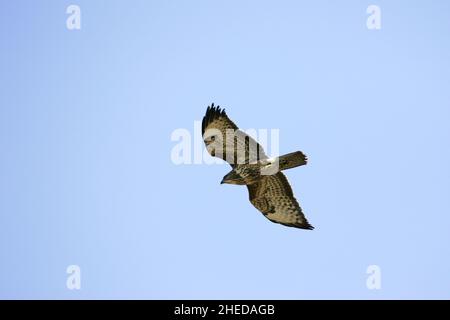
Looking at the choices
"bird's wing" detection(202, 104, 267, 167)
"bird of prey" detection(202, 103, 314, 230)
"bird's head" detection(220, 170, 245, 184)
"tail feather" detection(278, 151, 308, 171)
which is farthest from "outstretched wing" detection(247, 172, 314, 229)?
"tail feather" detection(278, 151, 308, 171)

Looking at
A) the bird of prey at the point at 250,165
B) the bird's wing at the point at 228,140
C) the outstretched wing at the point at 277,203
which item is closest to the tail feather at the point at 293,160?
the bird of prey at the point at 250,165

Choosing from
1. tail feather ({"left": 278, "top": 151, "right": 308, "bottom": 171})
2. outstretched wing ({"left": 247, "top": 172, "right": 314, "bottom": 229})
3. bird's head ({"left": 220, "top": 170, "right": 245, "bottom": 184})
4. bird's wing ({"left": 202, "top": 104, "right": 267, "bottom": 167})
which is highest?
bird's wing ({"left": 202, "top": 104, "right": 267, "bottom": 167})

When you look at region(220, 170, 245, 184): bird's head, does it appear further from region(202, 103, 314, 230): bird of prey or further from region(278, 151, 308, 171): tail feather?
region(278, 151, 308, 171): tail feather

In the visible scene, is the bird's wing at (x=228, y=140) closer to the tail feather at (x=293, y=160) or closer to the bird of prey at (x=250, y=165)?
the bird of prey at (x=250, y=165)

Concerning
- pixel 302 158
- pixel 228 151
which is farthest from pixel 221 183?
pixel 302 158

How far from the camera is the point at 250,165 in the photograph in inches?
382

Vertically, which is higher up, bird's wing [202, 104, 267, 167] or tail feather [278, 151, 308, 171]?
bird's wing [202, 104, 267, 167]

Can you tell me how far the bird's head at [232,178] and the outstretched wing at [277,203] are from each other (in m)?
0.41

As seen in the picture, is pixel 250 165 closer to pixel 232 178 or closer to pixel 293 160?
pixel 232 178

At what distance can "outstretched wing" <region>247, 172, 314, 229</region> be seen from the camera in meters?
10.0

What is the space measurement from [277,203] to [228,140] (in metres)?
1.42
